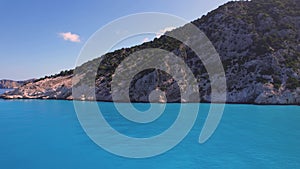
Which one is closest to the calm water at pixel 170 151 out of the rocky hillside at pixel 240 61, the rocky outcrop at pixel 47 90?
the rocky hillside at pixel 240 61

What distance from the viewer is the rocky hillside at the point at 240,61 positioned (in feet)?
222

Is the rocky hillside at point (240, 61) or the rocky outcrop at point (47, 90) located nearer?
the rocky hillside at point (240, 61)

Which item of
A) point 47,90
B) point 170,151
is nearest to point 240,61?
point 170,151

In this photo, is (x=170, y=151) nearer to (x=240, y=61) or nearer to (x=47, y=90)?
(x=240, y=61)

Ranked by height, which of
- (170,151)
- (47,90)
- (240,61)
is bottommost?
(170,151)

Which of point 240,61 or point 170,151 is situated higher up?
point 240,61

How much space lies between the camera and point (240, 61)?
77750 mm

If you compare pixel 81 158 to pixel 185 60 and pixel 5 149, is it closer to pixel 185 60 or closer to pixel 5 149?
pixel 5 149

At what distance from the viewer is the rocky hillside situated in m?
67.6

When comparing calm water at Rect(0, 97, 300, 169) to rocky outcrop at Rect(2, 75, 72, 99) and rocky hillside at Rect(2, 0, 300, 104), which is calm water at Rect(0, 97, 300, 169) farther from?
rocky outcrop at Rect(2, 75, 72, 99)

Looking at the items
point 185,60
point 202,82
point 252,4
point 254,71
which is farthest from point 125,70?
point 252,4

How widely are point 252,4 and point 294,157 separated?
97.7m

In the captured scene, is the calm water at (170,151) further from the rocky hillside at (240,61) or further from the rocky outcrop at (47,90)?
the rocky outcrop at (47,90)

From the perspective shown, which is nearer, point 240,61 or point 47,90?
point 240,61
